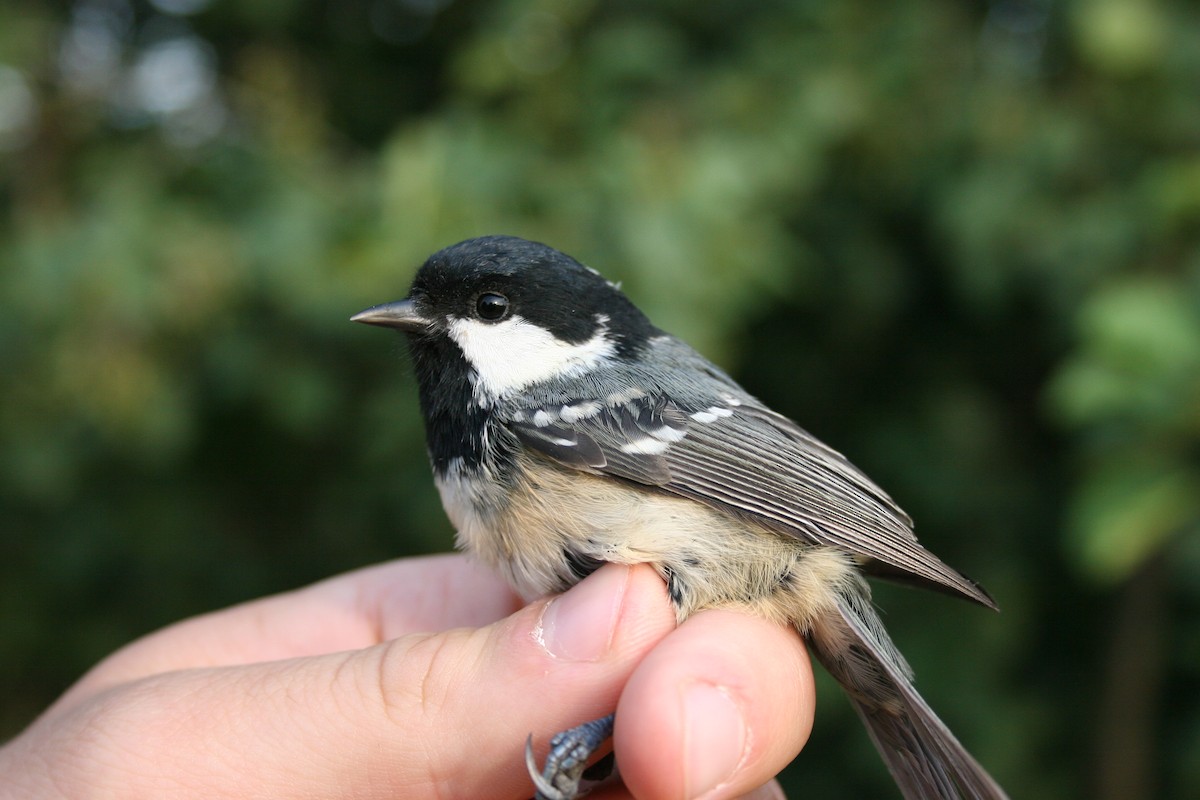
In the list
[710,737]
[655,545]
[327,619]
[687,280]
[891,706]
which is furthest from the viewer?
[687,280]

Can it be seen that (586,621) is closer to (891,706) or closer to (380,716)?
(380,716)

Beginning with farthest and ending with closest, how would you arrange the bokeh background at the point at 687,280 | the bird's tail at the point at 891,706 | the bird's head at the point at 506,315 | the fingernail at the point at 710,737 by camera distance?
1. the bokeh background at the point at 687,280
2. the bird's head at the point at 506,315
3. the bird's tail at the point at 891,706
4. the fingernail at the point at 710,737

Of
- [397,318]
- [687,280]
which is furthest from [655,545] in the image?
[687,280]

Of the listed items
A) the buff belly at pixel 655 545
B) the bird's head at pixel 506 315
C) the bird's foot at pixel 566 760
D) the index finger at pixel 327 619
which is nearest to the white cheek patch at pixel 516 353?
the bird's head at pixel 506 315

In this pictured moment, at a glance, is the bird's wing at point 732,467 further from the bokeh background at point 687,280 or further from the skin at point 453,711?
the bokeh background at point 687,280

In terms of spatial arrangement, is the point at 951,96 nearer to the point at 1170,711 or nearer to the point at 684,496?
the point at 684,496

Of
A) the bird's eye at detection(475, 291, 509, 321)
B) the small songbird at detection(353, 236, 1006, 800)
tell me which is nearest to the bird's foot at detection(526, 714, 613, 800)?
the small songbird at detection(353, 236, 1006, 800)

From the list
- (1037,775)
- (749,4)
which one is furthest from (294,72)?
(1037,775)
